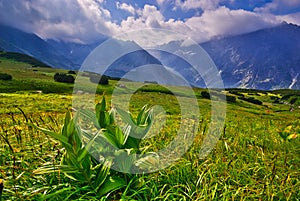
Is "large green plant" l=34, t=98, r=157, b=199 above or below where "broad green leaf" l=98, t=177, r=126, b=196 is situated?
above

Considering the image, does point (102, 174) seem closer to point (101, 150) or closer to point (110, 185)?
point (110, 185)

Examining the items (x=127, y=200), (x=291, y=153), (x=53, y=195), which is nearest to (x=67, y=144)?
(x=53, y=195)

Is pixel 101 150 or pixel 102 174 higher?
pixel 101 150

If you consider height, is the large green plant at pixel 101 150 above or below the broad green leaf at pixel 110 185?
above

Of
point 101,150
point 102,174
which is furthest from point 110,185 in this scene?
point 101,150

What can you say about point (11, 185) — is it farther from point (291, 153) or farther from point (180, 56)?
point (291, 153)

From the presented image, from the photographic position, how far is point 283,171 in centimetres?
548

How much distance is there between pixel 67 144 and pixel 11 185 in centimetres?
138

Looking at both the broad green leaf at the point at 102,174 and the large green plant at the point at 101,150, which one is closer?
the large green plant at the point at 101,150

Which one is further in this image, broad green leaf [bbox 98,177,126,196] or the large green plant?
broad green leaf [bbox 98,177,126,196]

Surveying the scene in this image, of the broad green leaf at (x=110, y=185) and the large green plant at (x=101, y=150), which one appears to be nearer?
the large green plant at (x=101, y=150)

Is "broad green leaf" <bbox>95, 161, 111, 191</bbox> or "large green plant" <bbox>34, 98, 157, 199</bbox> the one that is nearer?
"large green plant" <bbox>34, 98, 157, 199</bbox>

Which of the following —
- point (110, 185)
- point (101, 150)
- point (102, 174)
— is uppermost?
point (101, 150)

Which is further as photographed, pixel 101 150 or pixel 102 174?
pixel 101 150
